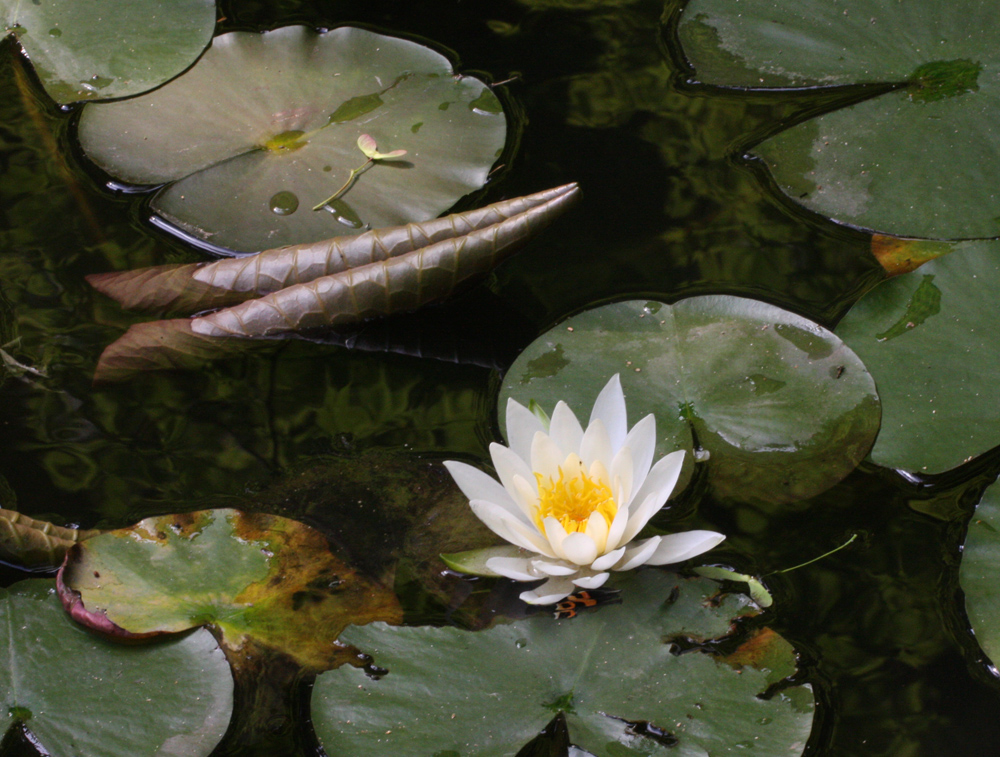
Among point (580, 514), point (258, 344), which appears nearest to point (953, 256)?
point (580, 514)

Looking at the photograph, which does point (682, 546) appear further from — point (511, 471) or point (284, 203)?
point (284, 203)

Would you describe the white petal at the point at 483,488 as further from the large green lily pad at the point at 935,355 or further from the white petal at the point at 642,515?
the large green lily pad at the point at 935,355

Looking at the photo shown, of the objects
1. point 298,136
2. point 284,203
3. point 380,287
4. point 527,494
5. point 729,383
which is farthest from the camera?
point 298,136

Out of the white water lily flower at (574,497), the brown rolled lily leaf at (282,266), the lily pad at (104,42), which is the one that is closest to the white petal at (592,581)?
the white water lily flower at (574,497)

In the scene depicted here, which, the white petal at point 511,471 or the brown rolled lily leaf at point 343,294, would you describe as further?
the brown rolled lily leaf at point 343,294

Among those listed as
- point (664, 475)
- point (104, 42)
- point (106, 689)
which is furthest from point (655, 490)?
point (104, 42)

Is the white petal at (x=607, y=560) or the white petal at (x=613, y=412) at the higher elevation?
the white petal at (x=613, y=412)
